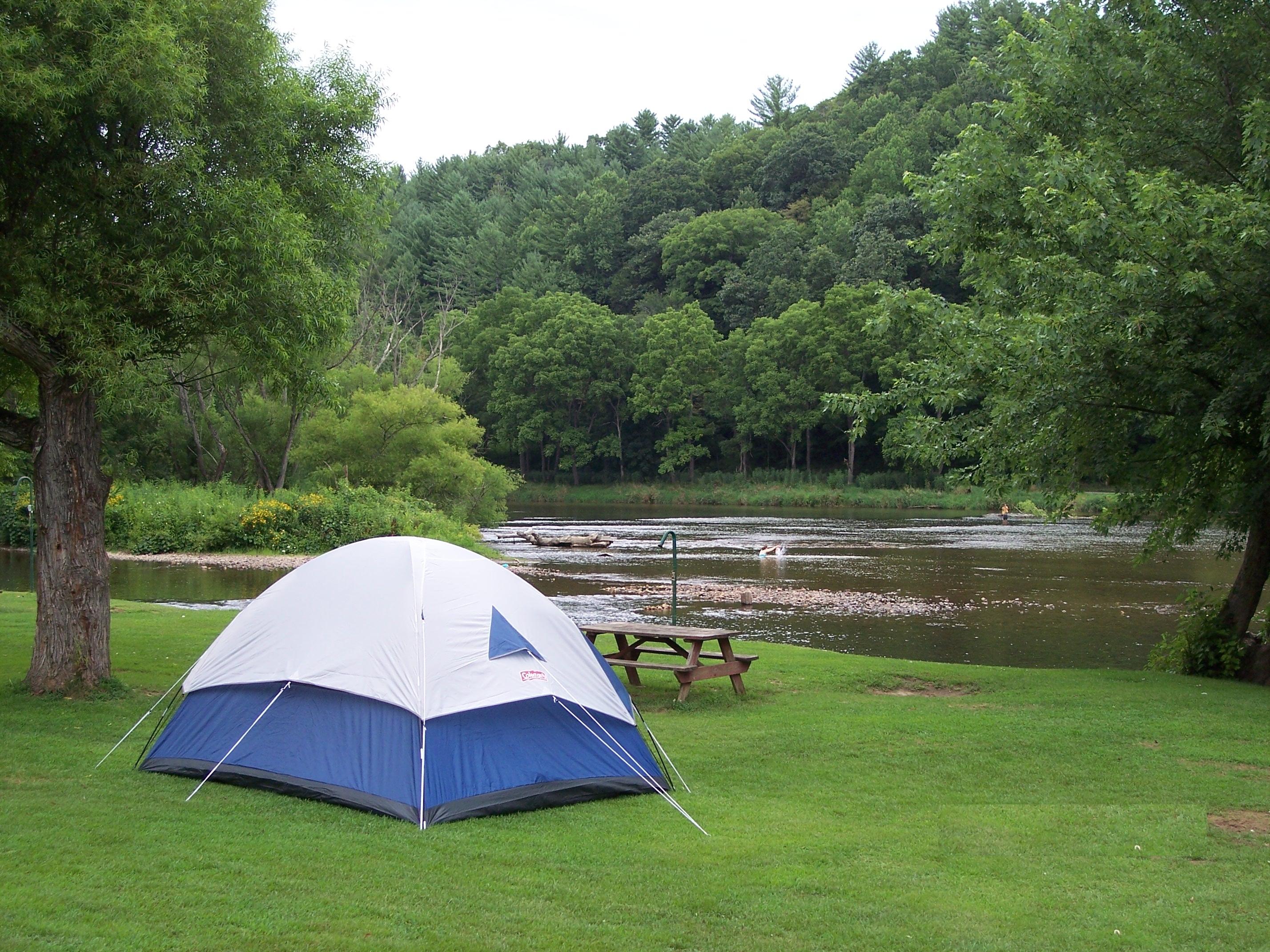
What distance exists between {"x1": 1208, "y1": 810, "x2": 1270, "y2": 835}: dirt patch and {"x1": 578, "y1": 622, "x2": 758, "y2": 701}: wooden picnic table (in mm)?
5188

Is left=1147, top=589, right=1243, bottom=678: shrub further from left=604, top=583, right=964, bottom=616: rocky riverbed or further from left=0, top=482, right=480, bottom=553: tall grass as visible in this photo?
left=0, top=482, right=480, bottom=553: tall grass

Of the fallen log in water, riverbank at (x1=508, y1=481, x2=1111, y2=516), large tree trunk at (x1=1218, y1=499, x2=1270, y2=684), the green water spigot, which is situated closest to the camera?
large tree trunk at (x1=1218, y1=499, x2=1270, y2=684)

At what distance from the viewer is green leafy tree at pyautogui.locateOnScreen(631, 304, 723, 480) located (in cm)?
8119

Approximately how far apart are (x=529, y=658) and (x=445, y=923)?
289 centimetres

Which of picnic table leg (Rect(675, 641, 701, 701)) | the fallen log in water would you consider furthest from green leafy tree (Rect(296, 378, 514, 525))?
picnic table leg (Rect(675, 641, 701, 701))

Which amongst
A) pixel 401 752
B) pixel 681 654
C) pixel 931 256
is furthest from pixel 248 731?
pixel 931 256

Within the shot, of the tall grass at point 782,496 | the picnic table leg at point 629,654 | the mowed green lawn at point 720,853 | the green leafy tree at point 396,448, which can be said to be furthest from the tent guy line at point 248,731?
the tall grass at point 782,496

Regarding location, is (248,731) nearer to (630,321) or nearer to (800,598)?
(800,598)

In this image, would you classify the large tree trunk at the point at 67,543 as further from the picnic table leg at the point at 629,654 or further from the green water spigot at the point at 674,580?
the green water spigot at the point at 674,580

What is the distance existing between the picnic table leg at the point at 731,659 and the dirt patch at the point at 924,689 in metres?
1.91

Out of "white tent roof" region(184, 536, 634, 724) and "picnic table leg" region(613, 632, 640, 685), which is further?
"picnic table leg" region(613, 632, 640, 685)

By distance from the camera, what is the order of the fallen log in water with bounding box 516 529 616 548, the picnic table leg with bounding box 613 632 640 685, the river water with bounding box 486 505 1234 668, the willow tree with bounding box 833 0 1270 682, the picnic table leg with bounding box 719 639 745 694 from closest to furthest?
the willow tree with bounding box 833 0 1270 682 → the picnic table leg with bounding box 719 639 745 694 → the picnic table leg with bounding box 613 632 640 685 → the river water with bounding box 486 505 1234 668 → the fallen log in water with bounding box 516 529 616 548

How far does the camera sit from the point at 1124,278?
10859mm

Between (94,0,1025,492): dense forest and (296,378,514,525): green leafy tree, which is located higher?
(94,0,1025,492): dense forest
